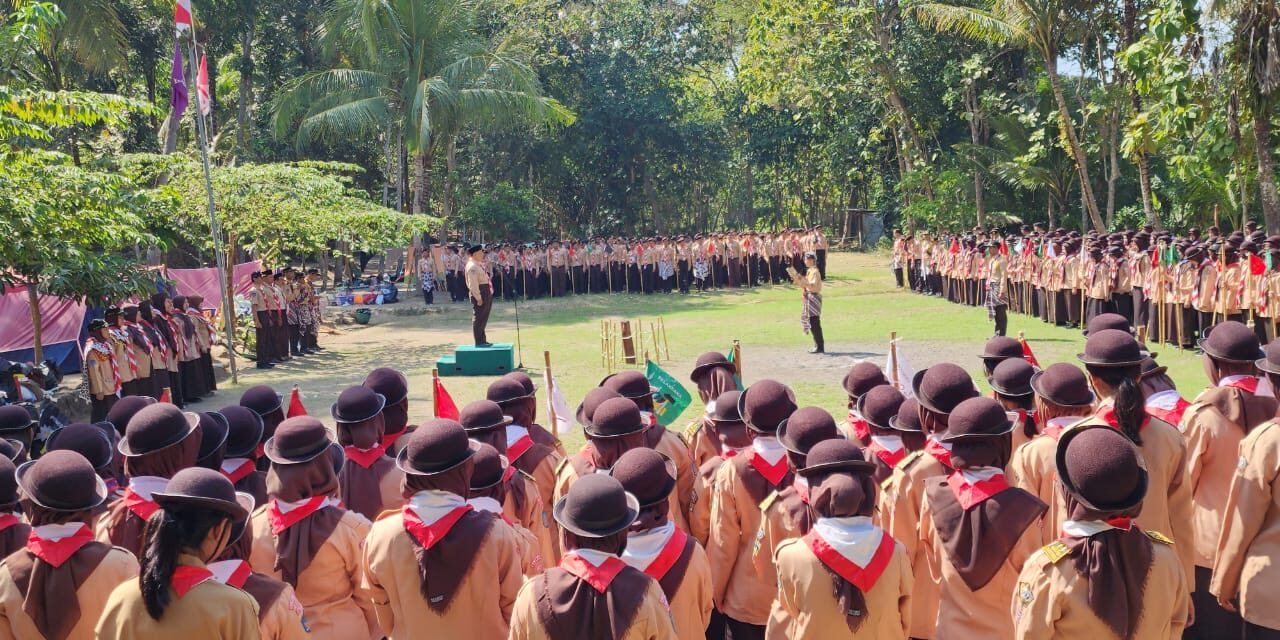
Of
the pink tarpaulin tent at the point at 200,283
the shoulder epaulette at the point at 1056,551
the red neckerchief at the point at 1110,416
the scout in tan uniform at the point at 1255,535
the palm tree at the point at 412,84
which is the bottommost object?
the scout in tan uniform at the point at 1255,535

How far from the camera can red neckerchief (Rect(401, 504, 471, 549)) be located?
392 centimetres

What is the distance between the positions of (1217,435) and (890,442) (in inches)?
62.9

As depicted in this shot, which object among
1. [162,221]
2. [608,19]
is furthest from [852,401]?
[608,19]

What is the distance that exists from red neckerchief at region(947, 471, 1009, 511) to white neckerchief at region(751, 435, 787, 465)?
2.95 ft

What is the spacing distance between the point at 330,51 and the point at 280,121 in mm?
2996

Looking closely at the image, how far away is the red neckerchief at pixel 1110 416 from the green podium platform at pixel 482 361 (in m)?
11.7

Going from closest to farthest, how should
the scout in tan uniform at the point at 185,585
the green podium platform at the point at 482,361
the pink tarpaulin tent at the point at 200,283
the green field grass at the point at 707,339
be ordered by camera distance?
the scout in tan uniform at the point at 185,585 < the green field grass at the point at 707,339 < the green podium platform at the point at 482,361 < the pink tarpaulin tent at the point at 200,283

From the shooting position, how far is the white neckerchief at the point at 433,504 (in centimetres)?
396

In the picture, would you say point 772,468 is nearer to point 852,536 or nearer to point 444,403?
point 852,536

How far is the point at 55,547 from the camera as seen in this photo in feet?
13.0

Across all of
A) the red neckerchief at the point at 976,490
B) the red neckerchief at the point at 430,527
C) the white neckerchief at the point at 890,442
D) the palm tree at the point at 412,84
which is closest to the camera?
the red neckerchief at the point at 430,527

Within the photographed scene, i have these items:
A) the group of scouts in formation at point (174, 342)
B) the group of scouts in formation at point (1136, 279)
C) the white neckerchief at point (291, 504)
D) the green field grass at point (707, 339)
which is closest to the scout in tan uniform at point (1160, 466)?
the white neckerchief at point (291, 504)

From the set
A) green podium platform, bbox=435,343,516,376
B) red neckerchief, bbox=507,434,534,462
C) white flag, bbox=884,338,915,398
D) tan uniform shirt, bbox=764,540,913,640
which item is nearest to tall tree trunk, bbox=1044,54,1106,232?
green podium platform, bbox=435,343,516,376

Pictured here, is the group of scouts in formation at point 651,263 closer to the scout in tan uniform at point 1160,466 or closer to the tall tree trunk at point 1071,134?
the tall tree trunk at point 1071,134
